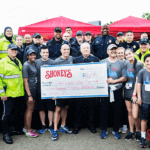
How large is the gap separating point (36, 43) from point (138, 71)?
113 inches

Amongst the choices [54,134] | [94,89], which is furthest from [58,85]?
[54,134]

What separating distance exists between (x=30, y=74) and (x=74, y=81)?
1027mm

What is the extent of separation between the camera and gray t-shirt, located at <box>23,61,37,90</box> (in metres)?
3.50

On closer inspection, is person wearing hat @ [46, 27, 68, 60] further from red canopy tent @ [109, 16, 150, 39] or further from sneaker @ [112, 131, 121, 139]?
red canopy tent @ [109, 16, 150, 39]

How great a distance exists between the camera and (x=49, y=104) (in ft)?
12.6

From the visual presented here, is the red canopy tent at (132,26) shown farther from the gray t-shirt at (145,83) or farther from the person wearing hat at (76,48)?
the gray t-shirt at (145,83)

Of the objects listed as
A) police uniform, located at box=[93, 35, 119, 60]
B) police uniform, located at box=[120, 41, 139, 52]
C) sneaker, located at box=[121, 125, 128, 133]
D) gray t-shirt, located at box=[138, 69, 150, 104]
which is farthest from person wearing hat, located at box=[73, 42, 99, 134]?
police uniform, located at box=[120, 41, 139, 52]

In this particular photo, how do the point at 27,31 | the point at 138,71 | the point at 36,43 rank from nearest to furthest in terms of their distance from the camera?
the point at 138,71 → the point at 36,43 → the point at 27,31

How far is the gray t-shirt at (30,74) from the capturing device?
11.5 feet

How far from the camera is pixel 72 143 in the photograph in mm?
3354

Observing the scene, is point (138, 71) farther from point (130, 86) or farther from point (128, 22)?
point (128, 22)

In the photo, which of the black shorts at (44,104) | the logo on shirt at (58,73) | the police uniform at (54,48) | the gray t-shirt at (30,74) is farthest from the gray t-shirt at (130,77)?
the gray t-shirt at (30,74)

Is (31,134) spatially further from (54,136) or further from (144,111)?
(144,111)

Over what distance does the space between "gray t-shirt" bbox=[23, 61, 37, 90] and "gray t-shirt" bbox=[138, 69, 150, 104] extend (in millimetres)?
2291
